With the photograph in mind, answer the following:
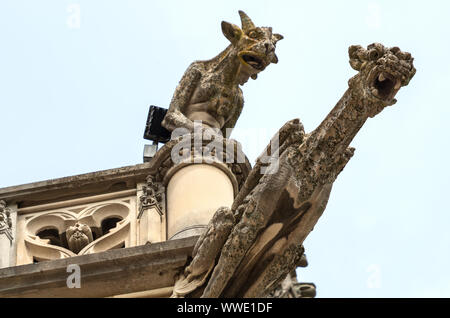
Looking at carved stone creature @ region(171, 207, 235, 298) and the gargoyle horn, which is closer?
carved stone creature @ region(171, 207, 235, 298)

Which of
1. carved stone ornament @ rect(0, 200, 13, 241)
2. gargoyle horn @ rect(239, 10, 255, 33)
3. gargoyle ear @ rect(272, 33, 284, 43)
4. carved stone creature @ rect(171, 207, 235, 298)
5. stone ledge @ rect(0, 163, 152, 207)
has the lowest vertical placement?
carved stone creature @ rect(171, 207, 235, 298)

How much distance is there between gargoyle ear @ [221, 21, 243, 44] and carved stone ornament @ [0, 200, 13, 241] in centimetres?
248

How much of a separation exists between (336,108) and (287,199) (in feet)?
2.49

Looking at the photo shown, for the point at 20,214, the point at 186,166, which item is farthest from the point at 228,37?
the point at 20,214

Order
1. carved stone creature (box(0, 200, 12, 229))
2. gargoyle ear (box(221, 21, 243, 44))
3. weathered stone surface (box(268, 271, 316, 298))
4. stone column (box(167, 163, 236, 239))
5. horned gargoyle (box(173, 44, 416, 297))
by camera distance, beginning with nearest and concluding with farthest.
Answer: horned gargoyle (box(173, 44, 416, 297)), stone column (box(167, 163, 236, 239)), carved stone creature (box(0, 200, 12, 229)), gargoyle ear (box(221, 21, 243, 44)), weathered stone surface (box(268, 271, 316, 298))

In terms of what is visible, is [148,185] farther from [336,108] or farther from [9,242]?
[336,108]

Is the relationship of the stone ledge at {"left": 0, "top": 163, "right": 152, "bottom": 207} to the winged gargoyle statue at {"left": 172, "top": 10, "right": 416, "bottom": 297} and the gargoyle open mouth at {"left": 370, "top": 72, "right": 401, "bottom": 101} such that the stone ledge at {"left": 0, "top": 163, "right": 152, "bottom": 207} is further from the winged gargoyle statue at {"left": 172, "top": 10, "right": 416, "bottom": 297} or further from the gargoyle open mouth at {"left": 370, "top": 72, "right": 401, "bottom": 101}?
the gargoyle open mouth at {"left": 370, "top": 72, "right": 401, "bottom": 101}

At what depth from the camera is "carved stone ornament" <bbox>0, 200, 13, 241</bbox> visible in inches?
571

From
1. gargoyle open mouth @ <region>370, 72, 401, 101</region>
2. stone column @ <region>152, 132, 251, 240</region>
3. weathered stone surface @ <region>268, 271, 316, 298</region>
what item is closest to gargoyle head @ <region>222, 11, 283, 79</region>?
stone column @ <region>152, 132, 251, 240</region>

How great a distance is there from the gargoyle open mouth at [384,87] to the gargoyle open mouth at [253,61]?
3018mm

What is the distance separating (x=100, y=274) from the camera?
529 inches

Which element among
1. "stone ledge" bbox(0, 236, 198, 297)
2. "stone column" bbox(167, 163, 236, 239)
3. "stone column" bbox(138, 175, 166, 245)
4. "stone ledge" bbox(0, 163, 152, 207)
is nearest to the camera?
"stone ledge" bbox(0, 236, 198, 297)

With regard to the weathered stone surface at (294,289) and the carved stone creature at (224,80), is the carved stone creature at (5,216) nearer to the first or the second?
the carved stone creature at (224,80)

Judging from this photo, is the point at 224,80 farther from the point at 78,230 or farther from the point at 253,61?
the point at 78,230
